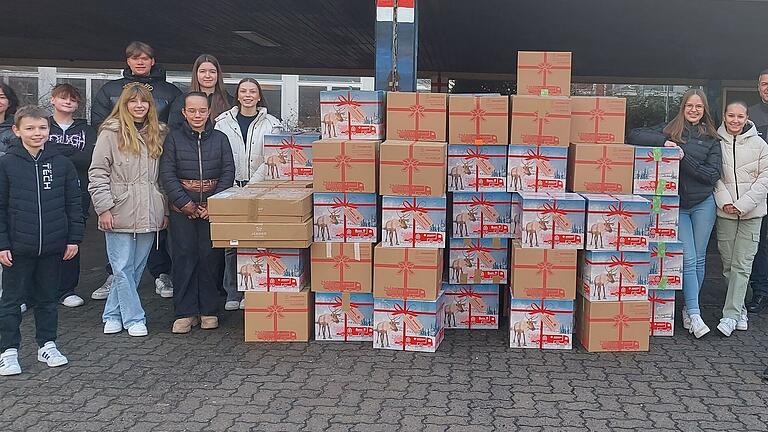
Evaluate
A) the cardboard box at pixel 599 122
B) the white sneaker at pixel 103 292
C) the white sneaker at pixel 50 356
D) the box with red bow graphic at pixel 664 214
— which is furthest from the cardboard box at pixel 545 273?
the white sneaker at pixel 103 292

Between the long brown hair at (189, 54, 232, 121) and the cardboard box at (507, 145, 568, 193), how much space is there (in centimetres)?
214

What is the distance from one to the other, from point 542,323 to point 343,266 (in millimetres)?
1348

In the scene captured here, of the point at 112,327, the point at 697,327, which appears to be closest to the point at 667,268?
the point at 697,327

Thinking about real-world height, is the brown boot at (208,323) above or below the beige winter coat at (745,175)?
below

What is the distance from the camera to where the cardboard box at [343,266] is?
493 centimetres

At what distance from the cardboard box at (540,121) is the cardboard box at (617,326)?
1.10 m

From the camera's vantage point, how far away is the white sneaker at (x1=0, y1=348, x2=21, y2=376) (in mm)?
4285

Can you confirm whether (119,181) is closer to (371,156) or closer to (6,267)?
(6,267)

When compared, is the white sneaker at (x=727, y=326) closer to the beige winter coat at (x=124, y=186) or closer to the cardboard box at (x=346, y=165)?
the cardboard box at (x=346, y=165)

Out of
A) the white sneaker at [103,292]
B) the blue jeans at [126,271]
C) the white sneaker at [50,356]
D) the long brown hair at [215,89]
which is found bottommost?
the white sneaker at [50,356]

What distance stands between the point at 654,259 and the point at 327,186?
2.26m

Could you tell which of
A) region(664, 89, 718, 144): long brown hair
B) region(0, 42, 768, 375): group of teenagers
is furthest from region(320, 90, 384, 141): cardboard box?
region(664, 89, 718, 144): long brown hair

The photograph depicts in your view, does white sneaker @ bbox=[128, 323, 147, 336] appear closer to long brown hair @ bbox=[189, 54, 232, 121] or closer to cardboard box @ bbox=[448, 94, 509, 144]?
long brown hair @ bbox=[189, 54, 232, 121]

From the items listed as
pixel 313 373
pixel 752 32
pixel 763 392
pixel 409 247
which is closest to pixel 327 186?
pixel 409 247
